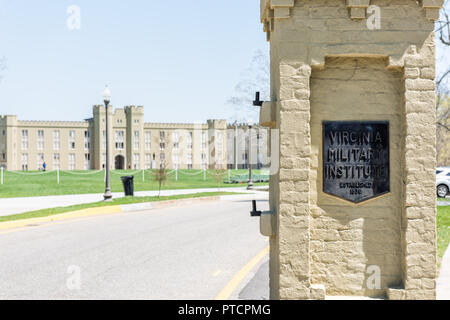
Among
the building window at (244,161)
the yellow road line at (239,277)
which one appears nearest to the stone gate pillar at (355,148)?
the yellow road line at (239,277)

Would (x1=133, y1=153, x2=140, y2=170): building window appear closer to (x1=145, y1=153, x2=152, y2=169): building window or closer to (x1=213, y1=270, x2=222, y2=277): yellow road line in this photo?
(x1=145, y1=153, x2=152, y2=169): building window

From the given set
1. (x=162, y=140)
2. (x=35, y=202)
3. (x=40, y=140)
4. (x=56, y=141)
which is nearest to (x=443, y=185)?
(x=35, y=202)

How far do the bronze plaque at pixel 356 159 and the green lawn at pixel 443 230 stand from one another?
4.58 meters

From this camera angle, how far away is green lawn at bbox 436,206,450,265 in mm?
10855

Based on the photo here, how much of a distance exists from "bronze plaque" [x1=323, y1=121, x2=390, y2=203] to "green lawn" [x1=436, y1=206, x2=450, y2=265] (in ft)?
15.0

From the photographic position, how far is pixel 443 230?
45.4 feet

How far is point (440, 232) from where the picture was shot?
1338cm

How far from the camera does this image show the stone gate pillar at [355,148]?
5.81m

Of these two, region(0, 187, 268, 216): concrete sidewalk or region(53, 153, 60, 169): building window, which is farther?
region(53, 153, 60, 169): building window

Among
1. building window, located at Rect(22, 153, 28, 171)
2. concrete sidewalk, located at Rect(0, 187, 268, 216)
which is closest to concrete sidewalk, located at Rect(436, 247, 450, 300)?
concrete sidewalk, located at Rect(0, 187, 268, 216)

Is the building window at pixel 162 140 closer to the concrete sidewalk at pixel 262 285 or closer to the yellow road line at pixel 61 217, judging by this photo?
the yellow road line at pixel 61 217

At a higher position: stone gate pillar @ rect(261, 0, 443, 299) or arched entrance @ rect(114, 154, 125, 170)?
stone gate pillar @ rect(261, 0, 443, 299)

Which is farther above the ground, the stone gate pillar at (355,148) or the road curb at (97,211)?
the stone gate pillar at (355,148)
